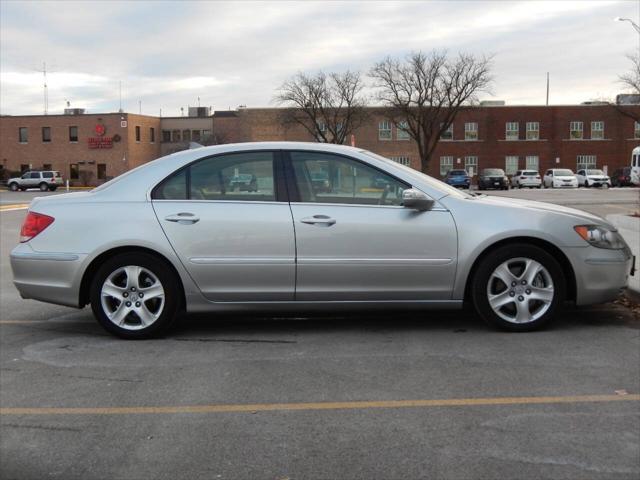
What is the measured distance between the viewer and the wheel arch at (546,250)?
18.1 ft

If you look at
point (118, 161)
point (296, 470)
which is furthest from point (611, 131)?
point (296, 470)

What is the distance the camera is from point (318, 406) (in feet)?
13.3

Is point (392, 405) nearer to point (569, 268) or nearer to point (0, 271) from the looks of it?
point (569, 268)

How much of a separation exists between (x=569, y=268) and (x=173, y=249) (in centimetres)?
336

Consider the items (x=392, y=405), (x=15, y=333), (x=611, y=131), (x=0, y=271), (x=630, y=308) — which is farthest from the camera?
(x=611, y=131)

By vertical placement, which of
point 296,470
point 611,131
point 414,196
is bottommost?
point 296,470

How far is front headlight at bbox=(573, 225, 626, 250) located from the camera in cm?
558

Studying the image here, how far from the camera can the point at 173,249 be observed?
552cm

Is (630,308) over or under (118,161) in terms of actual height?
under

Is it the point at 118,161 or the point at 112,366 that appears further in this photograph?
the point at 118,161

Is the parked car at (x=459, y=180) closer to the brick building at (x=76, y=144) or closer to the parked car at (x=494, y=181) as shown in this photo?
the parked car at (x=494, y=181)

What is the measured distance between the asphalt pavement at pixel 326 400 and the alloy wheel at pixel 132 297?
220 millimetres

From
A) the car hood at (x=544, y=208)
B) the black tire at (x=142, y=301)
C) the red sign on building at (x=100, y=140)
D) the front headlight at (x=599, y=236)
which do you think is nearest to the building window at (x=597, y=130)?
the red sign on building at (x=100, y=140)

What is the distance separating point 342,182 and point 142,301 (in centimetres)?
199
